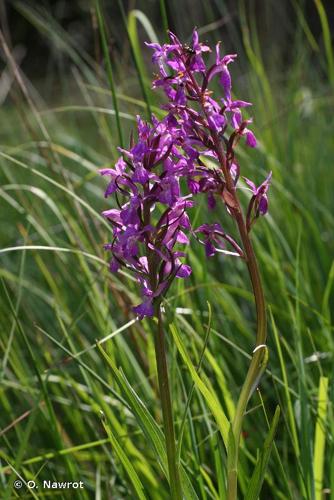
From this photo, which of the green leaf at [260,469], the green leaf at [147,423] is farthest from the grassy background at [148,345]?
the green leaf at [260,469]

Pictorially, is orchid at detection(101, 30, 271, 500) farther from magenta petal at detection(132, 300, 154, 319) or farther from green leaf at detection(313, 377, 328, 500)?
green leaf at detection(313, 377, 328, 500)

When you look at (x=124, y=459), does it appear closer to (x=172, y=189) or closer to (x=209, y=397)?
(x=209, y=397)

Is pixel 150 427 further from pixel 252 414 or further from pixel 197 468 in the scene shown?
pixel 252 414

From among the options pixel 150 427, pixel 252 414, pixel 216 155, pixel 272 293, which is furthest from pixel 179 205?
pixel 272 293

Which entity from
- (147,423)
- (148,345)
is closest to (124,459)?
(147,423)

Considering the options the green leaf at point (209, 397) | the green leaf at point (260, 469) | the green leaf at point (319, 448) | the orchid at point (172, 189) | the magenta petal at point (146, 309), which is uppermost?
the orchid at point (172, 189)

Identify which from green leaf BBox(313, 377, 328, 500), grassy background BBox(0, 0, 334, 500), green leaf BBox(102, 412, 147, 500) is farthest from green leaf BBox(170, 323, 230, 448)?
green leaf BBox(313, 377, 328, 500)

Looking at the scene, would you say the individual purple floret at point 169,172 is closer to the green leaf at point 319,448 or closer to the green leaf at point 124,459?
the green leaf at point 124,459

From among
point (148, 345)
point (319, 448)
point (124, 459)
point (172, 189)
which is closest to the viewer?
point (172, 189)
